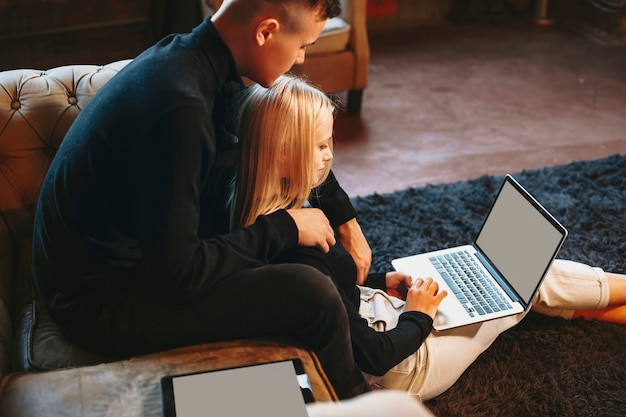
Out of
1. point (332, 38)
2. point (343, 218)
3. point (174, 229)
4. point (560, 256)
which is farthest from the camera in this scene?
point (332, 38)

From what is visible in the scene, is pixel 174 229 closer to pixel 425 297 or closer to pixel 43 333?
pixel 43 333

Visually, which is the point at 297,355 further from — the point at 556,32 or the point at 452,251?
the point at 556,32

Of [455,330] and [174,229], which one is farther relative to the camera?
[455,330]

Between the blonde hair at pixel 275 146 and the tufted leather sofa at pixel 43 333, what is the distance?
0.30m

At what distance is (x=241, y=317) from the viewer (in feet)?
3.82

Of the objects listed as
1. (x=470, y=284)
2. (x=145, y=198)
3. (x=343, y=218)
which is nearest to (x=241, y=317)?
(x=145, y=198)

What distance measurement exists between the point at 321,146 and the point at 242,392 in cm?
53

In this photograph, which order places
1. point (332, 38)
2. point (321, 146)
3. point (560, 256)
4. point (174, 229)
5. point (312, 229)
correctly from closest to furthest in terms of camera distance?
1. point (174, 229)
2. point (312, 229)
3. point (321, 146)
4. point (560, 256)
5. point (332, 38)

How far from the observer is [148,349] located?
46.3 inches

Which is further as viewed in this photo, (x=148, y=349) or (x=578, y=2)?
(x=578, y=2)

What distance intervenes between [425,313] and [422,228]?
0.80m

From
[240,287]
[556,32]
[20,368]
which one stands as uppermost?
[240,287]

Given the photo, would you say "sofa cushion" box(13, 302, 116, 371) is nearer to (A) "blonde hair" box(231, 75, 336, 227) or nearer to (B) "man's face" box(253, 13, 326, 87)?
(A) "blonde hair" box(231, 75, 336, 227)

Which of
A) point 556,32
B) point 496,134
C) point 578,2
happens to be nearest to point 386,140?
point 496,134
